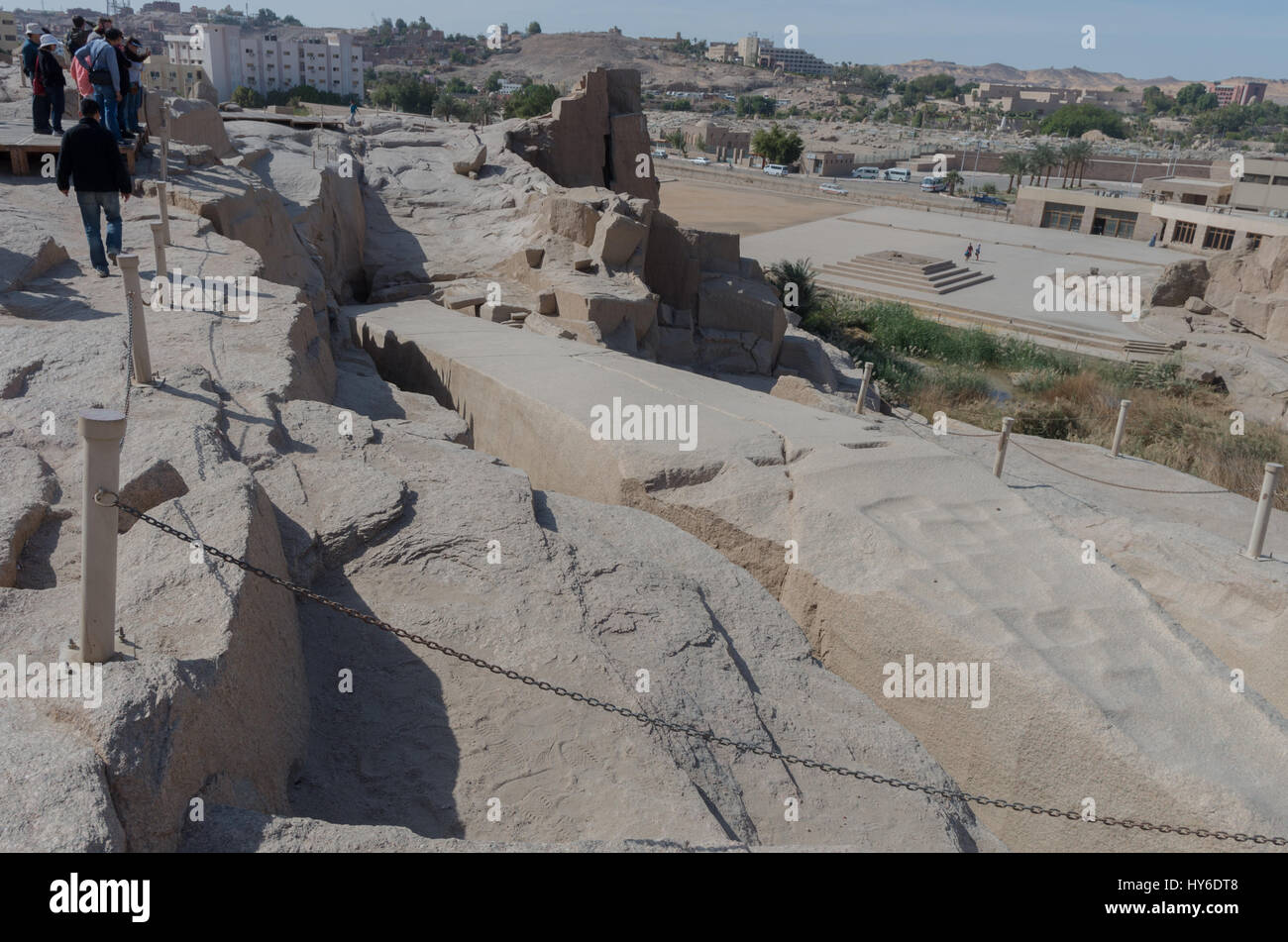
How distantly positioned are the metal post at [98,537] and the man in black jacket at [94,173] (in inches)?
199

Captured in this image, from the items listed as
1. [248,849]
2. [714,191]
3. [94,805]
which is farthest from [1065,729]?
[714,191]

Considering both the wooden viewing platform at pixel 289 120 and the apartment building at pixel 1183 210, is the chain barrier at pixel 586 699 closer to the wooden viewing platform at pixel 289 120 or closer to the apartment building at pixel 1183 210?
the wooden viewing platform at pixel 289 120

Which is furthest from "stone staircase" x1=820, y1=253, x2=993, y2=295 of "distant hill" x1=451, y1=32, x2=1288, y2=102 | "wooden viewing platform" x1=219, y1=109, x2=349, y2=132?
"distant hill" x1=451, y1=32, x2=1288, y2=102

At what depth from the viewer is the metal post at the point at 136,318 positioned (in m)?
4.95

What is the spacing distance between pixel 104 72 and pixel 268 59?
85.9m

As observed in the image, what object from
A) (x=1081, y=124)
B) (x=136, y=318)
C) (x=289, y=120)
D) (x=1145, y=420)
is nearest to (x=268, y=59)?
(x=1081, y=124)

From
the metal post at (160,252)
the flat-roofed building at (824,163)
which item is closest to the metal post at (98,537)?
the metal post at (160,252)

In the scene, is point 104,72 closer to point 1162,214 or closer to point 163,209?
point 163,209

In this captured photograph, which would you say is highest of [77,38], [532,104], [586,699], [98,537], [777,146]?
[532,104]

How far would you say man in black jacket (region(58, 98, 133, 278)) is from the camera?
686 centimetres

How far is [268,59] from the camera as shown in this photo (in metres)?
84.6

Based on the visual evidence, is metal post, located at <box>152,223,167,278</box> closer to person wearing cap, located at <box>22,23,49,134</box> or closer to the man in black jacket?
the man in black jacket
